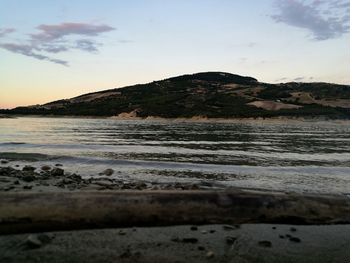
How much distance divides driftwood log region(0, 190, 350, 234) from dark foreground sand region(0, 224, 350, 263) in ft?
0.90

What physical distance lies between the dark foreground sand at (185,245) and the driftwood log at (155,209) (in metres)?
0.27

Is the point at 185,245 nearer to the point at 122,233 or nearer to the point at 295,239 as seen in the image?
the point at 122,233

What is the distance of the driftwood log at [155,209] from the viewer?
7887 mm

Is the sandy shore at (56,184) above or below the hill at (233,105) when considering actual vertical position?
below

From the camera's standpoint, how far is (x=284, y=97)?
157625mm

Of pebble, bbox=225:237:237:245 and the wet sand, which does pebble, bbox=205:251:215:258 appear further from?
pebble, bbox=225:237:237:245

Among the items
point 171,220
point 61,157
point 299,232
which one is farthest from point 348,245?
point 61,157

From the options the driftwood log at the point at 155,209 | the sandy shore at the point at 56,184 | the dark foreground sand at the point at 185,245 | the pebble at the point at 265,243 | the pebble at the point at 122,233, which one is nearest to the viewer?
the dark foreground sand at the point at 185,245

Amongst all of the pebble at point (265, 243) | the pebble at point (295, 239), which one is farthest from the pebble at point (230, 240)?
the pebble at point (295, 239)

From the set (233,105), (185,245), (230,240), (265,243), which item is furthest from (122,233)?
(233,105)

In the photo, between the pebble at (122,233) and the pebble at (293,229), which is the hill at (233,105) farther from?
the pebble at (122,233)

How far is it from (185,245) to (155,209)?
0.90 meters

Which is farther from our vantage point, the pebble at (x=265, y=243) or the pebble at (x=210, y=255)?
the pebble at (x=265, y=243)

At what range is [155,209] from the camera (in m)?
8.24
